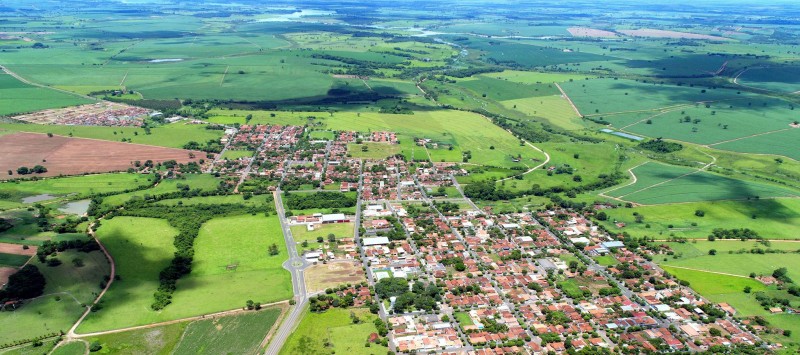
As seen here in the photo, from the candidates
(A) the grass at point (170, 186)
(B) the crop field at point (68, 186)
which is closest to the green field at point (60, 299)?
(A) the grass at point (170, 186)

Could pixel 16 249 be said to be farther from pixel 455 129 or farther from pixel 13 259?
pixel 455 129

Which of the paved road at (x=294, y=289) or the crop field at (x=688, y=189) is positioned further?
the crop field at (x=688, y=189)

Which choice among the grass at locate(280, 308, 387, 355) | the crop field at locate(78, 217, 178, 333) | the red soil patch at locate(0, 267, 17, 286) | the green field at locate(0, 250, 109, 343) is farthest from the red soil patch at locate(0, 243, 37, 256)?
the grass at locate(280, 308, 387, 355)

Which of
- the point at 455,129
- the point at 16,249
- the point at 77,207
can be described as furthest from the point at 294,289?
the point at 455,129

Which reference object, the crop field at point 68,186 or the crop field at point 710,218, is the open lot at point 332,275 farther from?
the crop field at point 68,186

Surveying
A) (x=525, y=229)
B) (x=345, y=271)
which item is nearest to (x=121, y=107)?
(x=345, y=271)
